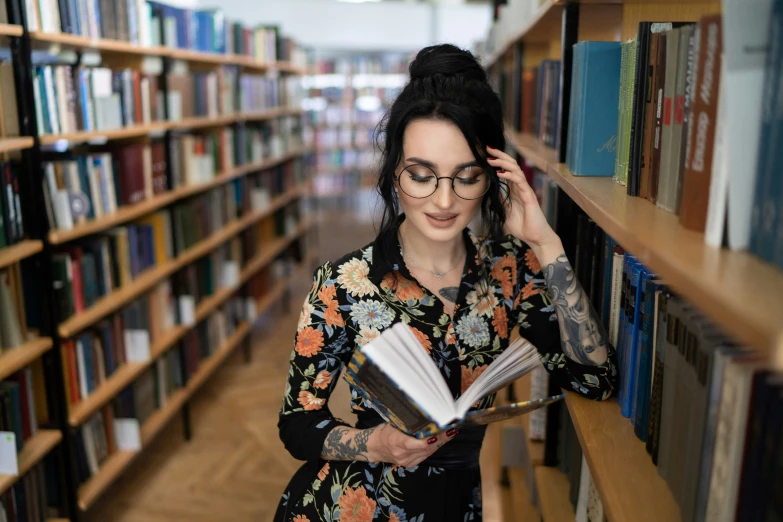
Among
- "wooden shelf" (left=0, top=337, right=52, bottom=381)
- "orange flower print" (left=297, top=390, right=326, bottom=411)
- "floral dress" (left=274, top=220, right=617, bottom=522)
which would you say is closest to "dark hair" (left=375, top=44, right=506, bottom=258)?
"floral dress" (left=274, top=220, right=617, bottom=522)

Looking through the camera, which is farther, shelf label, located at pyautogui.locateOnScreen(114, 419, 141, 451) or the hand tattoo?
shelf label, located at pyautogui.locateOnScreen(114, 419, 141, 451)

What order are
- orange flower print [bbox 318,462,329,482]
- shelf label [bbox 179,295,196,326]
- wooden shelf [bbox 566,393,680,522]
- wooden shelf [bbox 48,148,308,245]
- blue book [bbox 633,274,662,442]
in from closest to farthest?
wooden shelf [bbox 566,393,680,522] → blue book [bbox 633,274,662,442] → orange flower print [bbox 318,462,329,482] → wooden shelf [bbox 48,148,308,245] → shelf label [bbox 179,295,196,326]

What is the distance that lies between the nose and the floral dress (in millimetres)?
173

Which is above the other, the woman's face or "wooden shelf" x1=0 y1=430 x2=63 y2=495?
the woman's face

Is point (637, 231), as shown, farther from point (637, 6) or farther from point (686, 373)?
point (637, 6)

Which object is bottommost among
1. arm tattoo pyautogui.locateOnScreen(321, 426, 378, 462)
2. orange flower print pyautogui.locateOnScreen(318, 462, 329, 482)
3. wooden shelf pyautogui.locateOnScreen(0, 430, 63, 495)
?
wooden shelf pyautogui.locateOnScreen(0, 430, 63, 495)

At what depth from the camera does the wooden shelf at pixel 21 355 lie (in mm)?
2006

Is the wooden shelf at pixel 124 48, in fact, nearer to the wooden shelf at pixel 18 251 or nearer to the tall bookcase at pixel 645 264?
the wooden shelf at pixel 18 251

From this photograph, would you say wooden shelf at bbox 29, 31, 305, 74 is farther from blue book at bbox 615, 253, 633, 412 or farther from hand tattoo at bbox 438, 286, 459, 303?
blue book at bbox 615, 253, 633, 412

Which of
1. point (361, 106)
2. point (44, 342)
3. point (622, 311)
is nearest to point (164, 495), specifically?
point (44, 342)

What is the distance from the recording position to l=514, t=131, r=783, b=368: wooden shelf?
0.49 metres

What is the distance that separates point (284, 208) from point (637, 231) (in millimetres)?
4793

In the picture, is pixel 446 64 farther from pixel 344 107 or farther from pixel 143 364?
pixel 344 107

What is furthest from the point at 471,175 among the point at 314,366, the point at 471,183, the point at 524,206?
the point at 314,366
